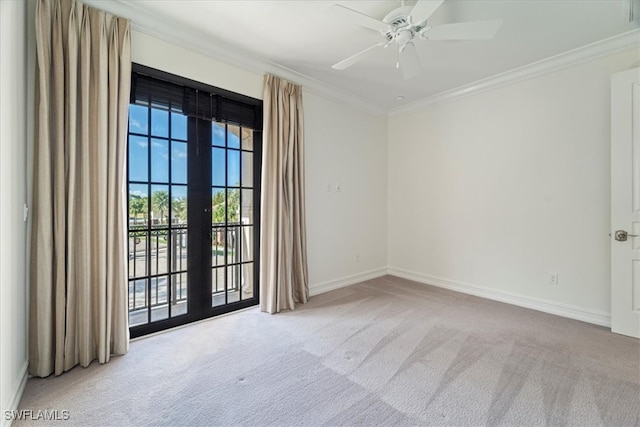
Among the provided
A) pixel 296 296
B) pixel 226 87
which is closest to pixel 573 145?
pixel 296 296

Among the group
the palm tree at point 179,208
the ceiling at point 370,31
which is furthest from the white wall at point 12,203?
the palm tree at point 179,208

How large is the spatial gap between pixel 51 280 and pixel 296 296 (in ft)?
7.26

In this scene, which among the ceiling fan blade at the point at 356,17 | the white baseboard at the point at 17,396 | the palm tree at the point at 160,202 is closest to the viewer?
the white baseboard at the point at 17,396

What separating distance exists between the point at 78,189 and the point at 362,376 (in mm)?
2436

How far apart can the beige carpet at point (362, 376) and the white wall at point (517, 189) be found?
65 centimetres

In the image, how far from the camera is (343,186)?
161 inches

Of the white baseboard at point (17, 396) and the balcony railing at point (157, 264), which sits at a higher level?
the balcony railing at point (157, 264)

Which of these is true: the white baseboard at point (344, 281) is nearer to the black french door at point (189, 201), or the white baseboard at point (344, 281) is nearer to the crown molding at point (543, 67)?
the black french door at point (189, 201)

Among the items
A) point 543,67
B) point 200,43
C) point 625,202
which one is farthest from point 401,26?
point 625,202

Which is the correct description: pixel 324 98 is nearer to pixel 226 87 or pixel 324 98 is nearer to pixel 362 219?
pixel 226 87

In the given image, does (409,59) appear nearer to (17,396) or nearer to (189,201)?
(189,201)

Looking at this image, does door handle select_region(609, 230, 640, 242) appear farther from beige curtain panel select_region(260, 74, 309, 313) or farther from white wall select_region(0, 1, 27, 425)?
white wall select_region(0, 1, 27, 425)

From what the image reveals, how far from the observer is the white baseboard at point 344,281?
3745 mm

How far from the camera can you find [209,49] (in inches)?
109
